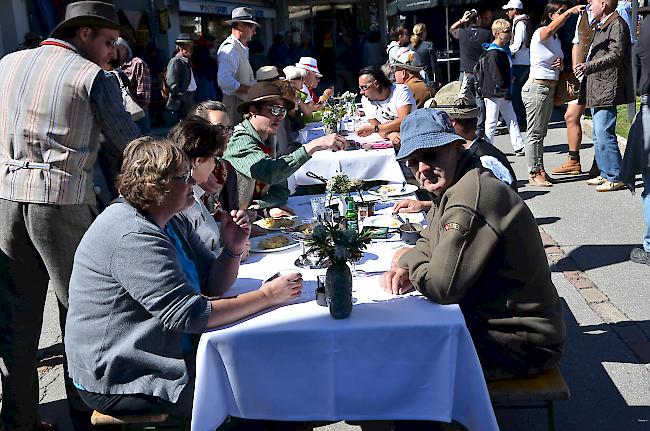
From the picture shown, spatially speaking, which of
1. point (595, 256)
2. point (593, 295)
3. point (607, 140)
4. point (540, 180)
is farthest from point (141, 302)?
point (540, 180)

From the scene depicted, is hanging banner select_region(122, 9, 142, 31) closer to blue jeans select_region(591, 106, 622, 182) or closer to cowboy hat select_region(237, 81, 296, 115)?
blue jeans select_region(591, 106, 622, 182)

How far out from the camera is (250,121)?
4457 millimetres

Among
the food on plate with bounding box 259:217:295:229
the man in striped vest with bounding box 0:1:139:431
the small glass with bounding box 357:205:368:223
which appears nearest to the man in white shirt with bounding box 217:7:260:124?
the food on plate with bounding box 259:217:295:229

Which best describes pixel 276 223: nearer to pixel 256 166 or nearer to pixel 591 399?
pixel 256 166

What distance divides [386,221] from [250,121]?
4.00ft

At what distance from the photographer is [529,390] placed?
2.59 metres

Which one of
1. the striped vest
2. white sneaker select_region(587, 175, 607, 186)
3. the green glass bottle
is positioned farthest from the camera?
white sneaker select_region(587, 175, 607, 186)

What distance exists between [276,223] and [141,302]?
5.13ft

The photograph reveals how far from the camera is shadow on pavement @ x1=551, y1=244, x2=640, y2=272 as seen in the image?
5.33m

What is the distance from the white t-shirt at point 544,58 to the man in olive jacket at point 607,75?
0.68m

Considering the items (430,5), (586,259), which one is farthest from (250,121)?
(430,5)

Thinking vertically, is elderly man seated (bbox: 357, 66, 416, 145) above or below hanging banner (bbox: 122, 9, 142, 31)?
below

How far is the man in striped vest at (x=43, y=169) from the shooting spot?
3.06 m

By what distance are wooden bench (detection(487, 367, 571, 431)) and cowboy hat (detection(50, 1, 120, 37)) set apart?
226cm
